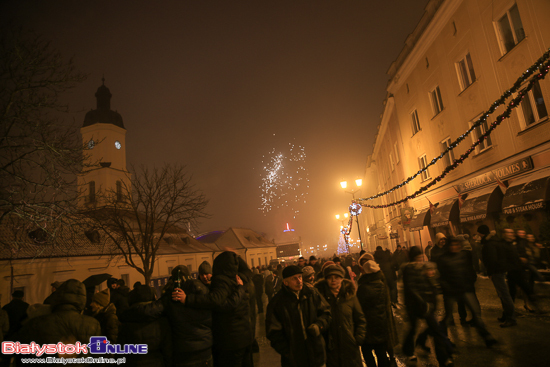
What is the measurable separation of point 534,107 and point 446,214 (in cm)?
675

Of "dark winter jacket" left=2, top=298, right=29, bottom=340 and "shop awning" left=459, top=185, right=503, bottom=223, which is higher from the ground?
"shop awning" left=459, top=185, right=503, bottom=223

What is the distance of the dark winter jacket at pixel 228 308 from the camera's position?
3.92 m

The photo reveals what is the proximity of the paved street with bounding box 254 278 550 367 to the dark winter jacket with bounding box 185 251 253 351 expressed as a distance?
3.19 metres

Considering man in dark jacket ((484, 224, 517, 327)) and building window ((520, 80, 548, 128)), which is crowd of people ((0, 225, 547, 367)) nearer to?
man in dark jacket ((484, 224, 517, 327))

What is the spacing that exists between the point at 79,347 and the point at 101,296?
6.62 ft

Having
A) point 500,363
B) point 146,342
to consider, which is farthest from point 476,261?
point 146,342

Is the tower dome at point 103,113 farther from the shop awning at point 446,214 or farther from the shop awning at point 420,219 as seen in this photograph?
the shop awning at point 446,214

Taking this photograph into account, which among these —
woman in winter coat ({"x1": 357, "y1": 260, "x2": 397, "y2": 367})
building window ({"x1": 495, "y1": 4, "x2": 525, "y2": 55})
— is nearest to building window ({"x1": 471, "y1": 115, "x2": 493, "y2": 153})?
building window ({"x1": 495, "y1": 4, "x2": 525, "y2": 55})

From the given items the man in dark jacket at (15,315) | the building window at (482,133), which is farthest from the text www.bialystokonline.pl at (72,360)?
the building window at (482,133)

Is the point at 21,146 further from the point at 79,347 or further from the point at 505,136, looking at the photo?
the point at 505,136

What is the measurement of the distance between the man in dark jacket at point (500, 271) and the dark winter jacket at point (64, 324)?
705cm

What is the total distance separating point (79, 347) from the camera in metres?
3.56

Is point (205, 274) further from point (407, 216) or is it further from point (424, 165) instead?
point (407, 216)

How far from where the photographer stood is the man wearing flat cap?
3.79m
